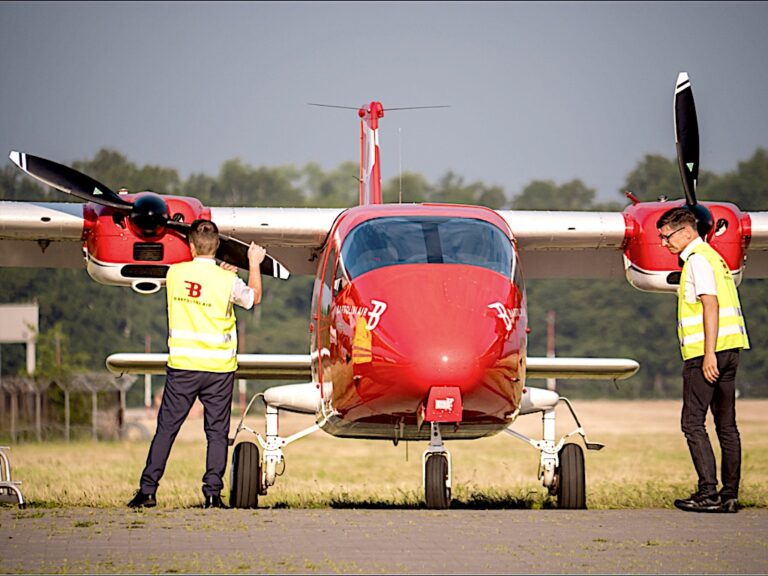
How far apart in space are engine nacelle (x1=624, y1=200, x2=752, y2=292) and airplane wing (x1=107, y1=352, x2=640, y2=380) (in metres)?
1.04

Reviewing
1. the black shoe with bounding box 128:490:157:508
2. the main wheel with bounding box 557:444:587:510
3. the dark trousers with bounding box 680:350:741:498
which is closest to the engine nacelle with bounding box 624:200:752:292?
the main wheel with bounding box 557:444:587:510

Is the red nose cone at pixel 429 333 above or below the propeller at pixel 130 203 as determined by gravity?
below

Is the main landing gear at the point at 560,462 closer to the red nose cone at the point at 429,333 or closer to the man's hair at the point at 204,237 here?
the red nose cone at the point at 429,333

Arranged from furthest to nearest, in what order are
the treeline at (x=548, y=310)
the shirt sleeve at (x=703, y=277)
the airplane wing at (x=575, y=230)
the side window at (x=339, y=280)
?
the treeline at (x=548, y=310)
the airplane wing at (x=575, y=230)
the side window at (x=339, y=280)
the shirt sleeve at (x=703, y=277)

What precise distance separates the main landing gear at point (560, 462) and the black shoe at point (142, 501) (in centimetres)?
311

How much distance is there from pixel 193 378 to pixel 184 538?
94.8 inches

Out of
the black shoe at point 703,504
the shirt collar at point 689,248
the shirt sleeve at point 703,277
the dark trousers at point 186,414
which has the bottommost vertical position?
the black shoe at point 703,504

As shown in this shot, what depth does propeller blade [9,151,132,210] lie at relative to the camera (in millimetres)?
13031

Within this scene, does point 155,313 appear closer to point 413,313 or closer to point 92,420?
point 92,420

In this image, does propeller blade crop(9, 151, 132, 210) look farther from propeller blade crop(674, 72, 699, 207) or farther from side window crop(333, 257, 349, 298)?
propeller blade crop(674, 72, 699, 207)

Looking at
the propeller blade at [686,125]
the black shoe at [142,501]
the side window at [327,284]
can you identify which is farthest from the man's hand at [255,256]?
the propeller blade at [686,125]

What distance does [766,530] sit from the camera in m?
7.80

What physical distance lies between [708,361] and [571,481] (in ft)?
8.22

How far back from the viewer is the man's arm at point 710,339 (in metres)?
→ 9.09
